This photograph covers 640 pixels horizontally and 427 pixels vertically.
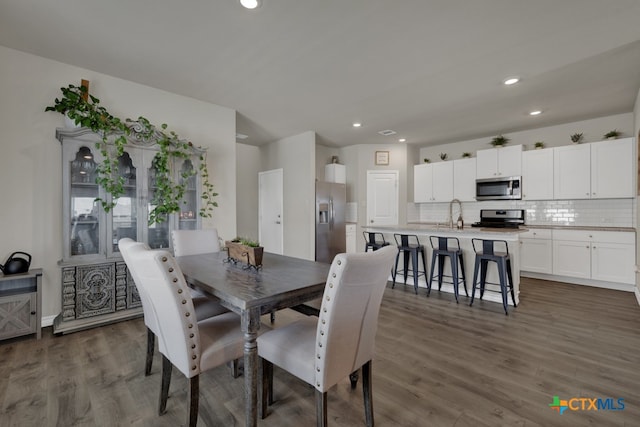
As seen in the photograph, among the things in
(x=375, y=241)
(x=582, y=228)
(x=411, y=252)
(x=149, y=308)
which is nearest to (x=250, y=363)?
(x=149, y=308)

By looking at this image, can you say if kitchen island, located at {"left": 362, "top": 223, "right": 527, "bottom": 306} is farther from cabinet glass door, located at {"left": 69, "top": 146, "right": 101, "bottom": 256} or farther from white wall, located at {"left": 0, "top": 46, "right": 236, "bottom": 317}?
white wall, located at {"left": 0, "top": 46, "right": 236, "bottom": 317}

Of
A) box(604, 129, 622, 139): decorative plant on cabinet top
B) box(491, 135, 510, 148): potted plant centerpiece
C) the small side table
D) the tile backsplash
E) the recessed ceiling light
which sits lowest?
the small side table

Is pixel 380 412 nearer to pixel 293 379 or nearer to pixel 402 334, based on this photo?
pixel 293 379

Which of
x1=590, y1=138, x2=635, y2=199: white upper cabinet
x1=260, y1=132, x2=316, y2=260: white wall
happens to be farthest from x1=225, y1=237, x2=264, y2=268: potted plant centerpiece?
x1=590, y1=138, x2=635, y2=199: white upper cabinet

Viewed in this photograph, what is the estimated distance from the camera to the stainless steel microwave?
5.00 meters

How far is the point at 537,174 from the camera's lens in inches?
190

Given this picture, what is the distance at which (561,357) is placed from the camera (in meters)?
2.25

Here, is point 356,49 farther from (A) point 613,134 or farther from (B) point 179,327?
(A) point 613,134

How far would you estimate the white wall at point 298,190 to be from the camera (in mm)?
5203

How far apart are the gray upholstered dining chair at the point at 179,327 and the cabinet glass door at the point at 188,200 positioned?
6.45 ft

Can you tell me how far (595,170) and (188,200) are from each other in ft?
19.2

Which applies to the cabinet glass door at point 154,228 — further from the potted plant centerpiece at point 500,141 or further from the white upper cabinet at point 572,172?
the white upper cabinet at point 572,172

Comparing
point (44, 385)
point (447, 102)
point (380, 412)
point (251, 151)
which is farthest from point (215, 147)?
point (380, 412)

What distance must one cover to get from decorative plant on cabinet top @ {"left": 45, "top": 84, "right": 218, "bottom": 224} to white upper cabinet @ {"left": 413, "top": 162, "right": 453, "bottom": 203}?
4542 millimetres
